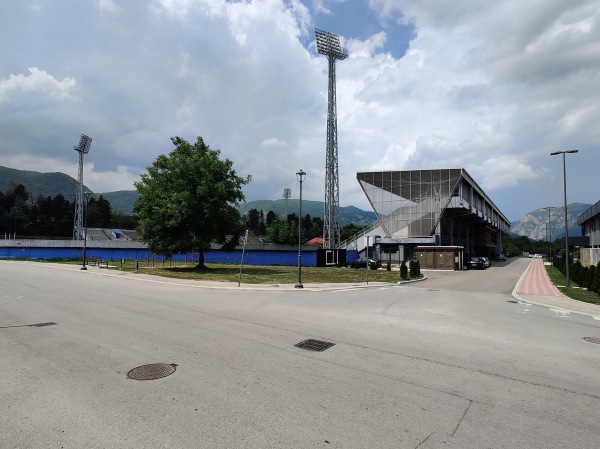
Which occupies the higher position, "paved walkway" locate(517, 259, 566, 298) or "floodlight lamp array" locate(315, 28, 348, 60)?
"floodlight lamp array" locate(315, 28, 348, 60)

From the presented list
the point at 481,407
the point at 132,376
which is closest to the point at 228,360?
the point at 132,376

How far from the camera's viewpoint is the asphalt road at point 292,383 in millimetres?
3879

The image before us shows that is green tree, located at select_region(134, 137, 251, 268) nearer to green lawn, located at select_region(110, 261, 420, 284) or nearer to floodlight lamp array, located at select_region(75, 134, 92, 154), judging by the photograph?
green lawn, located at select_region(110, 261, 420, 284)

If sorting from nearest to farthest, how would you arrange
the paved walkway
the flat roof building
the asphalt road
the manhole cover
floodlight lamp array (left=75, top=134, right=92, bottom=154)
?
the asphalt road < the manhole cover < the paved walkway < the flat roof building < floodlight lamp array (left=75, top=134, right=92, bottom=154)

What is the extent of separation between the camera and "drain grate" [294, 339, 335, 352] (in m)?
7.17

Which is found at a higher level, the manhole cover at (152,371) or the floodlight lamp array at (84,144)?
the floodlight lamp array at (84,144)

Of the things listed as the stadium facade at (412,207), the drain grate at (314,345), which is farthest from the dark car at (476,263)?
the drain grate at (314,345)

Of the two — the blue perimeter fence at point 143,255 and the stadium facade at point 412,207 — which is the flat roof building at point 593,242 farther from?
the blue perimeter fence at point 143,255

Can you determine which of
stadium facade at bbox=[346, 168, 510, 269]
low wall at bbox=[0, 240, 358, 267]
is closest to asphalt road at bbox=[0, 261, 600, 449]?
low wall at bbox=[0, 240, 358, 267]

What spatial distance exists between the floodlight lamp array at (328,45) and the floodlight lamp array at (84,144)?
2008 inches

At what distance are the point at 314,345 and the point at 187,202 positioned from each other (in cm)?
2357

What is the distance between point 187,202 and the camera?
28.5 m

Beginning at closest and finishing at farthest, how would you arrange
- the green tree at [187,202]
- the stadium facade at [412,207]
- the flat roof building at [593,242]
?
the green tree at [187,202], the flat roof building at [593,242], the stadium facade at [412,207]

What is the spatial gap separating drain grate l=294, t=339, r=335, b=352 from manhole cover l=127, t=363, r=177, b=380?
8.51 ft
